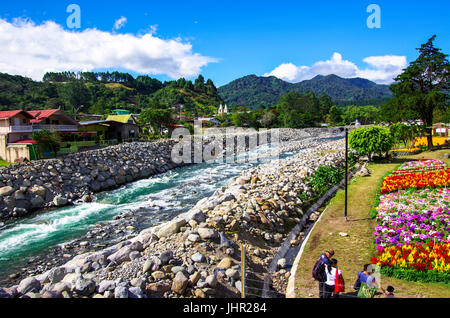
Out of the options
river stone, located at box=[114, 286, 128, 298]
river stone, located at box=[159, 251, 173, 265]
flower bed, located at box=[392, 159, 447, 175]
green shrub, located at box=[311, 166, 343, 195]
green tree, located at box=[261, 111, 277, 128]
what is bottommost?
river stone, located at box=[114, 286, 128, 298]

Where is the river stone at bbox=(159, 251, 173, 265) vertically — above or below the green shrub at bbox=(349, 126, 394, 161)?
below

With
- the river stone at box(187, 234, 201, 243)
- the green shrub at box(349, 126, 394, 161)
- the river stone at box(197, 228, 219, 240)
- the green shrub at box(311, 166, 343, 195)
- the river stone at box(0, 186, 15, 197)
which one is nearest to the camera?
the river stone at box(187, 234, 201, 243)

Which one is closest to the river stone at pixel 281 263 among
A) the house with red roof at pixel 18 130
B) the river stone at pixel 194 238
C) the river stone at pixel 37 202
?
the river stone at pixel 194 238

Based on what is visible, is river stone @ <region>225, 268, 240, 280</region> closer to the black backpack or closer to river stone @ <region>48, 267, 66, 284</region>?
the black backpack

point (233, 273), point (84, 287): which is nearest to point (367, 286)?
point (233, 273)

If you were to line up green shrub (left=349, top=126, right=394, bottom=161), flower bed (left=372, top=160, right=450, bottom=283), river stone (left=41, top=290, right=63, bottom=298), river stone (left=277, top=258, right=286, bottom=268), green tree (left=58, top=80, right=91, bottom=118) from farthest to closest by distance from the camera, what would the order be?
green tree (left=58, top=80, right=91, bottom=118), green shrub (left=349, top=126, right=394, bottom=161), river stone (left=277, top=258, right=286, bottom=268), flower bed (left=372, top=160, right=450, bottom=283), river stone (left=41, top=290, right=63, bottom=298)

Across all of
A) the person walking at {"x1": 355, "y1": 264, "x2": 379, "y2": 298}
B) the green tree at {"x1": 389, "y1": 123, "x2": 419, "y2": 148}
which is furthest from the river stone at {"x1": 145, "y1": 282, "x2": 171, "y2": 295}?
the green tree at {"x1": 389, "y1": 123, "x2": 419, "y2": 148}

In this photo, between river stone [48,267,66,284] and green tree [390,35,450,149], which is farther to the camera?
green tree [390,35,450,149]

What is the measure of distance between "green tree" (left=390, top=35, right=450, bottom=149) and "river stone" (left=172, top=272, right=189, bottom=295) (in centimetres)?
3488

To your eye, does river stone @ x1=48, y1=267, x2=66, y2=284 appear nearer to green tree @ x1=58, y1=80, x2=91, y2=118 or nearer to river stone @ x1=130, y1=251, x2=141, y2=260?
river stone @ x1=130, y1=251, x2=141, y2=260

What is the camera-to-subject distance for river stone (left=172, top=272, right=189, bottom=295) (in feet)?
23.7

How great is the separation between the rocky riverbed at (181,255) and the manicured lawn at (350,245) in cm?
128
